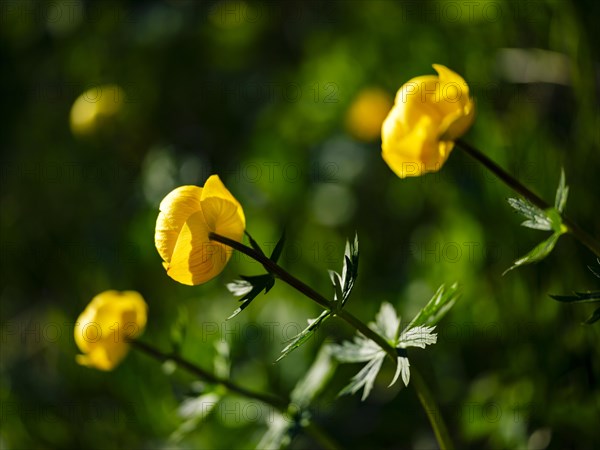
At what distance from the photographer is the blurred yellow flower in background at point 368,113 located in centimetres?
174

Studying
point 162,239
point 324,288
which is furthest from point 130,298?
point 324,288

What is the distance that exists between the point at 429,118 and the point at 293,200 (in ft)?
3.52

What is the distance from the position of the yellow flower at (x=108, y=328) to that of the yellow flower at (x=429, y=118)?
394mm

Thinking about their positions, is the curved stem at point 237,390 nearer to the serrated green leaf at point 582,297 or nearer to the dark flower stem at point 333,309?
the dark flower stem at point 333,309

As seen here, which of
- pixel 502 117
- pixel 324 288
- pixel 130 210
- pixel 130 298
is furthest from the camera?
pixel 130 210

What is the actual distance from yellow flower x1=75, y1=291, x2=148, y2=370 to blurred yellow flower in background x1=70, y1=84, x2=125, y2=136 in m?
1.04

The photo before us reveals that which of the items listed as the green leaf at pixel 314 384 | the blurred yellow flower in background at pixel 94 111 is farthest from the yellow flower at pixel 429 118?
the blurred yellow flower in background at pixel 94 111

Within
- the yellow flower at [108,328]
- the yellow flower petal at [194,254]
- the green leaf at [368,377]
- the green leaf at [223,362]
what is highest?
the yellow flower petal at [194,254]

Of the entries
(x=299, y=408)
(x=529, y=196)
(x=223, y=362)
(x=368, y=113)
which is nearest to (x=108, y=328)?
(x=223, y=362)

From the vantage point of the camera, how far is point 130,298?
3.06ft

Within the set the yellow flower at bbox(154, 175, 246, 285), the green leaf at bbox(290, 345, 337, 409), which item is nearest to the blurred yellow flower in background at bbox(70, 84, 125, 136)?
the green leaf at bbox(290, 345, 337, 409)

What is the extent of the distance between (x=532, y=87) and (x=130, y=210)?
1.01 metres

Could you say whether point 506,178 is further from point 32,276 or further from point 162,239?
point 32,276

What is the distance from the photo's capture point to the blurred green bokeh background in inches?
44.7
